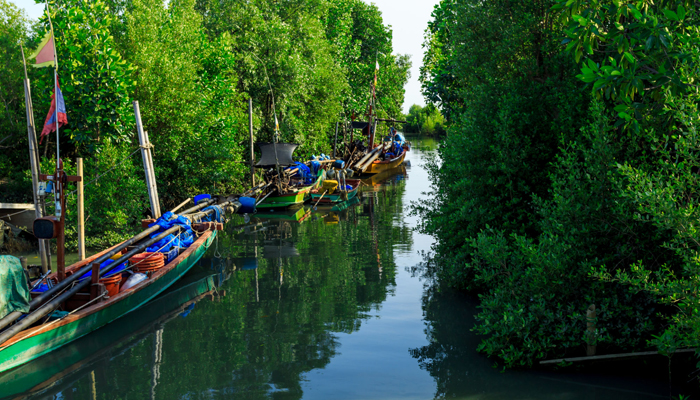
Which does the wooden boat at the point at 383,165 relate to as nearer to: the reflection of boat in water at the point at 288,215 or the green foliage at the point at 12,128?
the reflection of boat in water at the point at 288,215

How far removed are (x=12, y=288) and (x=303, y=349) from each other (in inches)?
217

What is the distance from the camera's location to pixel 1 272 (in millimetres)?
9953

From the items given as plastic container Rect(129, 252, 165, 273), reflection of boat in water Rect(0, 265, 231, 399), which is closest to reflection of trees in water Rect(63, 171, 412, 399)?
reflection of boat in water Rect(0, 265, 231, 399)

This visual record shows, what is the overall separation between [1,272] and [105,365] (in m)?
2.51

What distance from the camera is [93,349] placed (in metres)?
11.3

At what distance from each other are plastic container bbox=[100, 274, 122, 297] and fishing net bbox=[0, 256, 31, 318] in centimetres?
195

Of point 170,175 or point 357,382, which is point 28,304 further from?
point 170,175

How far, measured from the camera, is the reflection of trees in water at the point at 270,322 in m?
9.86

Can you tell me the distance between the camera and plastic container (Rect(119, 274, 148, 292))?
1320 centimetres

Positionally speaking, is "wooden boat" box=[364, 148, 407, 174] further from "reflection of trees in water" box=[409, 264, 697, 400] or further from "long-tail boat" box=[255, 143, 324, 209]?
"reflection of trees in water" box=[409, 264, 697, 400]

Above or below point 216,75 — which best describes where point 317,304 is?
below

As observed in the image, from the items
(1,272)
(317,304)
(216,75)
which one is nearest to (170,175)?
(216,75)

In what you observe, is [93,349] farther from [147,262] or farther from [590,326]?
[590,326]

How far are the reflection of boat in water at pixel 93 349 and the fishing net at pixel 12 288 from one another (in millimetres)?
1118
